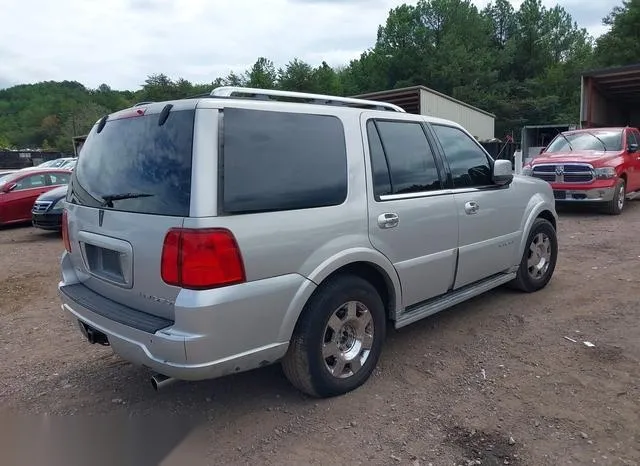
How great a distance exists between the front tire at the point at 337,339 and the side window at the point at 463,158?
4.74ft

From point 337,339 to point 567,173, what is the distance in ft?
29.5

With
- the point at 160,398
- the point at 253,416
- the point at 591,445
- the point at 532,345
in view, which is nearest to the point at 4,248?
the point at 160,398

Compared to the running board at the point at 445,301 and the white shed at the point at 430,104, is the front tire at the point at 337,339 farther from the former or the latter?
the white shed at the point at 430,104

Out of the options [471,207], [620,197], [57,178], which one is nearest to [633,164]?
[620,197]

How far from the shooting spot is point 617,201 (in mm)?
10516

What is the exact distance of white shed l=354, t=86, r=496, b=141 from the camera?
1800 cm

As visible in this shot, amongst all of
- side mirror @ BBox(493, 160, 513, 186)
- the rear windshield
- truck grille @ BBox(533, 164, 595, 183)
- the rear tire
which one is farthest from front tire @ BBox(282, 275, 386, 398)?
the rear tire

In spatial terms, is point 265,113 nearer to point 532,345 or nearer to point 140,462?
point 140,462

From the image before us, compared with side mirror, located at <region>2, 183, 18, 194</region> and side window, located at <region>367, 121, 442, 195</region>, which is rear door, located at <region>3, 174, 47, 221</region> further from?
side window, located at <region>367, 121, 442, 195</region>

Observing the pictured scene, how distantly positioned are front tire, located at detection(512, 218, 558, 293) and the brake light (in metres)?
3.49

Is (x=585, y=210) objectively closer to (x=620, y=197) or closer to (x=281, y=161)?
(x=620, y=197)

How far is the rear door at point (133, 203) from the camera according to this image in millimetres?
2746

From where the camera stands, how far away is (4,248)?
9.91 meters

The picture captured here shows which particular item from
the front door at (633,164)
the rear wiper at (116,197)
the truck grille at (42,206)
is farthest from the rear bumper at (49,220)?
the front door at (633,164)
